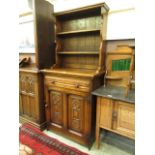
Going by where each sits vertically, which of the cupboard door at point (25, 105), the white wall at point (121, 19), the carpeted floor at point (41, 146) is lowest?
the carpeted floor at point (41, 146)

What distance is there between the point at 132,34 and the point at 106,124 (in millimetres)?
1219

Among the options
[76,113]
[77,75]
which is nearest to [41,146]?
[76,113]

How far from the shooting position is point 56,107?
2037 millimetres

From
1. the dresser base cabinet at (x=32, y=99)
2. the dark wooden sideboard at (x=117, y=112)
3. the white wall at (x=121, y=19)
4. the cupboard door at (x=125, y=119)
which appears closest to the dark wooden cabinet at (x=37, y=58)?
the dresser base cabinet at (x=32, y=99)

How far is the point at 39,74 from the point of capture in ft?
6.82

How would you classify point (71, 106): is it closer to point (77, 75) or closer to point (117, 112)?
point (77, 75)

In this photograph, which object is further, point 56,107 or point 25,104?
point 25,104

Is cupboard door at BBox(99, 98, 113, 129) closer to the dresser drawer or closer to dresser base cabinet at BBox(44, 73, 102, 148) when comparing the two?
dresser base cabinet at BBox(44, 73, 102, 148)

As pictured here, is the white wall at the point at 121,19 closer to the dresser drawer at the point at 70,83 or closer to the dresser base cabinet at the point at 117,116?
the dresser drawer at the point at 70,83

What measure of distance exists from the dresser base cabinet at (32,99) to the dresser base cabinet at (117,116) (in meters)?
0.99

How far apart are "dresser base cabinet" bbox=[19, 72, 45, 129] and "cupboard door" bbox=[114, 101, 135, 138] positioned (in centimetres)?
122

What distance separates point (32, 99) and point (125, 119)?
4.91ft

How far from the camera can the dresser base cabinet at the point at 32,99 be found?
83.5 inches
